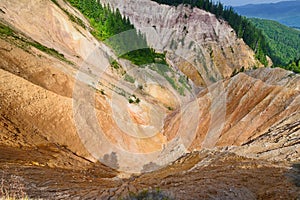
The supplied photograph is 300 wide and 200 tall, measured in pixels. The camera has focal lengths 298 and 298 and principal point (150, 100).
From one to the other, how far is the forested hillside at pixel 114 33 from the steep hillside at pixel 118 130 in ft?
34.2

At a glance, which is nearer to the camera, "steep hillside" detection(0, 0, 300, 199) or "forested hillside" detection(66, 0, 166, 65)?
"steep hillside" detection(0, 0, 300, 199)

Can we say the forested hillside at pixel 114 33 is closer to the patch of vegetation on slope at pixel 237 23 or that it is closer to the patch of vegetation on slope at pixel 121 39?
the patch of vegetation on slope at pixel 121 39

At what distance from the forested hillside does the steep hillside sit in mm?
10429

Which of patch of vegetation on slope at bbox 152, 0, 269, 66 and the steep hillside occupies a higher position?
patch of vegetation on slope at bbox 152, 0, 269, 66

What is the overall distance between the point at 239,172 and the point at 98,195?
8149mm

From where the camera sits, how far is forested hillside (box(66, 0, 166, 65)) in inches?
2522

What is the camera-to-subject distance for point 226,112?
34.7 metres

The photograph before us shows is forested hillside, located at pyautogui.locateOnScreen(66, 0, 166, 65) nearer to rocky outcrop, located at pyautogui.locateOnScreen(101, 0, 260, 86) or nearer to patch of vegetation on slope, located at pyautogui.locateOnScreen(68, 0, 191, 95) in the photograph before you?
patch of vegetation on slope, located at pyautogui.locateOnScreen(68, 0, 191, 95)

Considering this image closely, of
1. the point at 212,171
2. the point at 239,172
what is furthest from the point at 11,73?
the point at 239,172

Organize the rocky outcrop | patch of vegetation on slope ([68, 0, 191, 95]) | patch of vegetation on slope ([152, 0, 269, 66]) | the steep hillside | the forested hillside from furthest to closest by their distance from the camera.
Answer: patch of vegetation on slope ([152, 0, 269, 66])
the rocky outcrop
the forested hillside
patch of vegetation on slope ([68, 0, 191, 95])
the steep hillside

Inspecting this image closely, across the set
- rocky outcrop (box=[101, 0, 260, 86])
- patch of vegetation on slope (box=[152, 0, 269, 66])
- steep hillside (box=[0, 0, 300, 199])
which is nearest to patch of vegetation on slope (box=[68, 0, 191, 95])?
steep hillside (box=[0, 0, 300, 199])

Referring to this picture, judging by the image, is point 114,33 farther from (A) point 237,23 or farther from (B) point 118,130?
(A) point 237,23

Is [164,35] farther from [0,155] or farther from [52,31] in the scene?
[0,155]

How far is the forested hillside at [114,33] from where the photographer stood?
6407 centimetres
